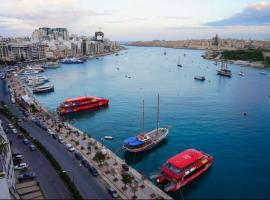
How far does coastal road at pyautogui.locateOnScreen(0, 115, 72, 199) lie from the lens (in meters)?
24.3

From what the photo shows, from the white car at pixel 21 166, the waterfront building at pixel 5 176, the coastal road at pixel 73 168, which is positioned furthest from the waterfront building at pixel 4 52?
the white car at pixel 21 166

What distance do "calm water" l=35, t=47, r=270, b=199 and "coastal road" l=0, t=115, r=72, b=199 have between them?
9884 millimetres

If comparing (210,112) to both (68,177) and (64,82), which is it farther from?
(64,82)

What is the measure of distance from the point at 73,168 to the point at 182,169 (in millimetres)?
11412

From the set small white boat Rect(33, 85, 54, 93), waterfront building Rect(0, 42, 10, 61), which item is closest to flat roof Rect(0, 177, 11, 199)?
small white boat Rect(33, 85, 54, 93)

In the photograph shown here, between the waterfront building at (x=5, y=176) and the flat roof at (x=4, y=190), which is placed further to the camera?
the waterfront building at (x=5, y=176)

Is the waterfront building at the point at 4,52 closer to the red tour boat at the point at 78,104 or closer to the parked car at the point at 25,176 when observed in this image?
the red tour boat at the point at 78,104

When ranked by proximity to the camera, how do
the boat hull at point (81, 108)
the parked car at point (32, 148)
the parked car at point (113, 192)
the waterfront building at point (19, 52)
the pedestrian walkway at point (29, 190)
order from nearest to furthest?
the pedestrian walkway at point (29, 190), the parked car at point (113, 192), the parked car at point (32, 148), the boat hull at point (81, 108), the waterfront building at point (19, 52)

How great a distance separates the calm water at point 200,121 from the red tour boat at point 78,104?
1.87 m

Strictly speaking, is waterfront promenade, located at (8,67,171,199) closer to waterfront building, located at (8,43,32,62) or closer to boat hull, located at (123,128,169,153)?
boat hull, located at (123,128,169,153)

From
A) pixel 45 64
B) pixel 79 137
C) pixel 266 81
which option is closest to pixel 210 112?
pixel 79 137

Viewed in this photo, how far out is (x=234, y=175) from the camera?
102 feet

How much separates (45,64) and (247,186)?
113661 millimetres

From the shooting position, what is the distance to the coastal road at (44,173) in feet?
79.8
